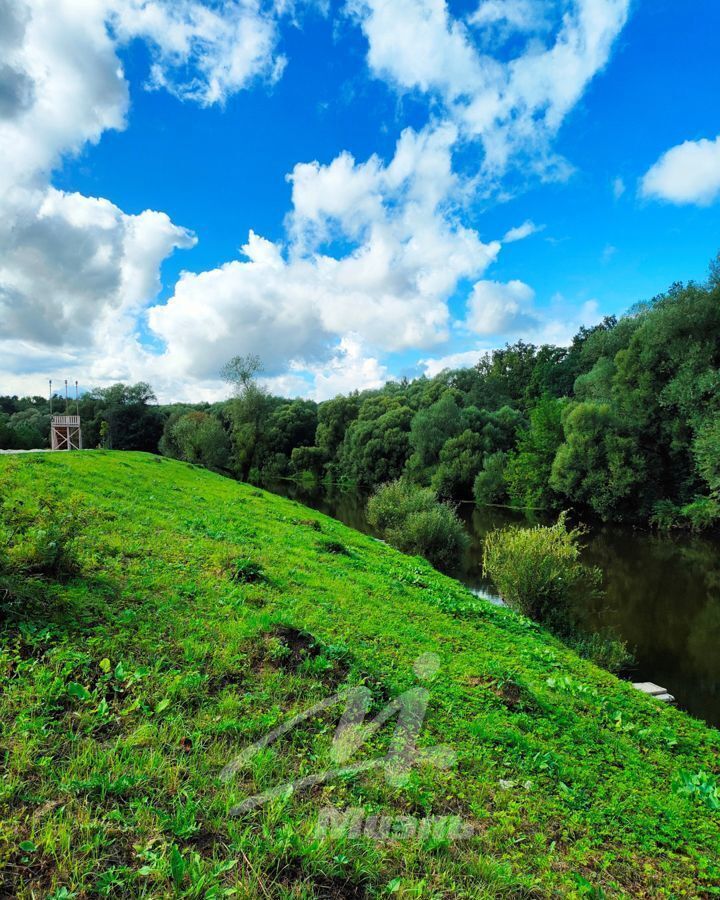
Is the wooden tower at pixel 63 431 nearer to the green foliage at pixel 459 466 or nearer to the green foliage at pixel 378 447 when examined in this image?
the green foliage at pixel 459 466

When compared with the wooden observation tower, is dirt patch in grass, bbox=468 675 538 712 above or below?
below

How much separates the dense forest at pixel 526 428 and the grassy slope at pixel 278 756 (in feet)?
108

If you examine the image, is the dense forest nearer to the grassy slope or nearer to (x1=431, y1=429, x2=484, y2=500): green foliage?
(x1=431, y1=429, x2=484, y2=500): green foliage

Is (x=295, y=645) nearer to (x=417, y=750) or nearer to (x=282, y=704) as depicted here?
(x=282, y=704)

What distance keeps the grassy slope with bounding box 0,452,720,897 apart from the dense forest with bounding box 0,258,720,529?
33054mm

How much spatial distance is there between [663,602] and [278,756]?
2261 cm

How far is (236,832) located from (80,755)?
1.35 m

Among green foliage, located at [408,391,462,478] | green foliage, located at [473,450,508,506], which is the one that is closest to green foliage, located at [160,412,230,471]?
green foliage, located at [408,391,462,478]

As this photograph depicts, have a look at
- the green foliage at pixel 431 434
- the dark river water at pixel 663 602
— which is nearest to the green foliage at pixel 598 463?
the dark river water at pixel 663 602

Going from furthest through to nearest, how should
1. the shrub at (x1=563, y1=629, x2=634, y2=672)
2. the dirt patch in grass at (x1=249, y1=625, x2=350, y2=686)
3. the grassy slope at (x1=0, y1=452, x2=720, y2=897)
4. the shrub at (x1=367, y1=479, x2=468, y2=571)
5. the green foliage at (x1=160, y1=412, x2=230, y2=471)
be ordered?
the green foliage at (x1=160, y1=412, x2=230, y2=471) → the shrub at (x1=367, y1=479, x2=468, y2=571) → the shrub at (x1=563, y1=629, x2=634, y2=672) → the dirt patch in grass at (x1=249, y1=625, x2=350, y2=686) → the grassy slope at (x1=0, y1=452, x2=720, y2=897)

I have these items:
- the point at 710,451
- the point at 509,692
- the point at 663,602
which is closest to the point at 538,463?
the point at 710,451

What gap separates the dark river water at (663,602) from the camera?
45.5ft

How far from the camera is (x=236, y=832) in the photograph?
3.27 meters

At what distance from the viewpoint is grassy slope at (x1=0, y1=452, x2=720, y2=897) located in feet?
10.2
